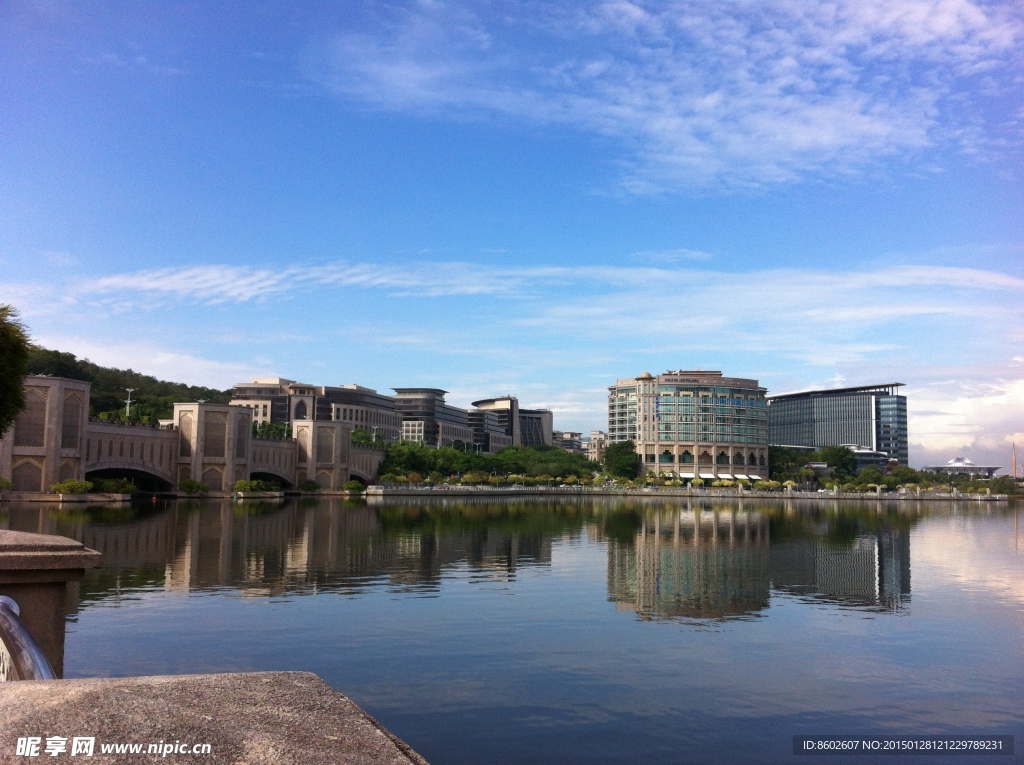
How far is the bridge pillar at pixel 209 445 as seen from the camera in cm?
10219

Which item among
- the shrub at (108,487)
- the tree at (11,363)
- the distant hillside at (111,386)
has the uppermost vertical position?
the distant hillside at (111,386)

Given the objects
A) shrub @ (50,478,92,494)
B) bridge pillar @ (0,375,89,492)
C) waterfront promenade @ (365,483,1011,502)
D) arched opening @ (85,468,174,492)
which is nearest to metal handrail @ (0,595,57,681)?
shrub @ (50,478,92,494)

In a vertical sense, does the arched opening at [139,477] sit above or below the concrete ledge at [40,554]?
below

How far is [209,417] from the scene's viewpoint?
104 m

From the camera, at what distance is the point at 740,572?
35.3 meters

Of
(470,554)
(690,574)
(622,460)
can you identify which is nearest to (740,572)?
(690,574)

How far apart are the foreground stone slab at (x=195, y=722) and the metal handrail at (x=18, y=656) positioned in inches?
61.6

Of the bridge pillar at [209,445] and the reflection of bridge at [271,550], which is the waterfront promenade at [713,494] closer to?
the bridge pillar at [209,445]

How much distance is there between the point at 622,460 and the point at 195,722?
18033 cm

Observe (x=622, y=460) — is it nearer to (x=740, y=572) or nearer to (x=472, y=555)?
(x=472, y=555)

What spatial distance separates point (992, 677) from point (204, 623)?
17.8 metres

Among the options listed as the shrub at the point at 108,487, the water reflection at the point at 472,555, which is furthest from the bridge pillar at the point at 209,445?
the water reflection at the point at 472,555

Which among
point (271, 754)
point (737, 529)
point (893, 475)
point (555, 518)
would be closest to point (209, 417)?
point (555, 518)

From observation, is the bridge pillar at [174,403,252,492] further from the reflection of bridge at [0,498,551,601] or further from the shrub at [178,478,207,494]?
the reflection of bridge at [0,498,551,601]
